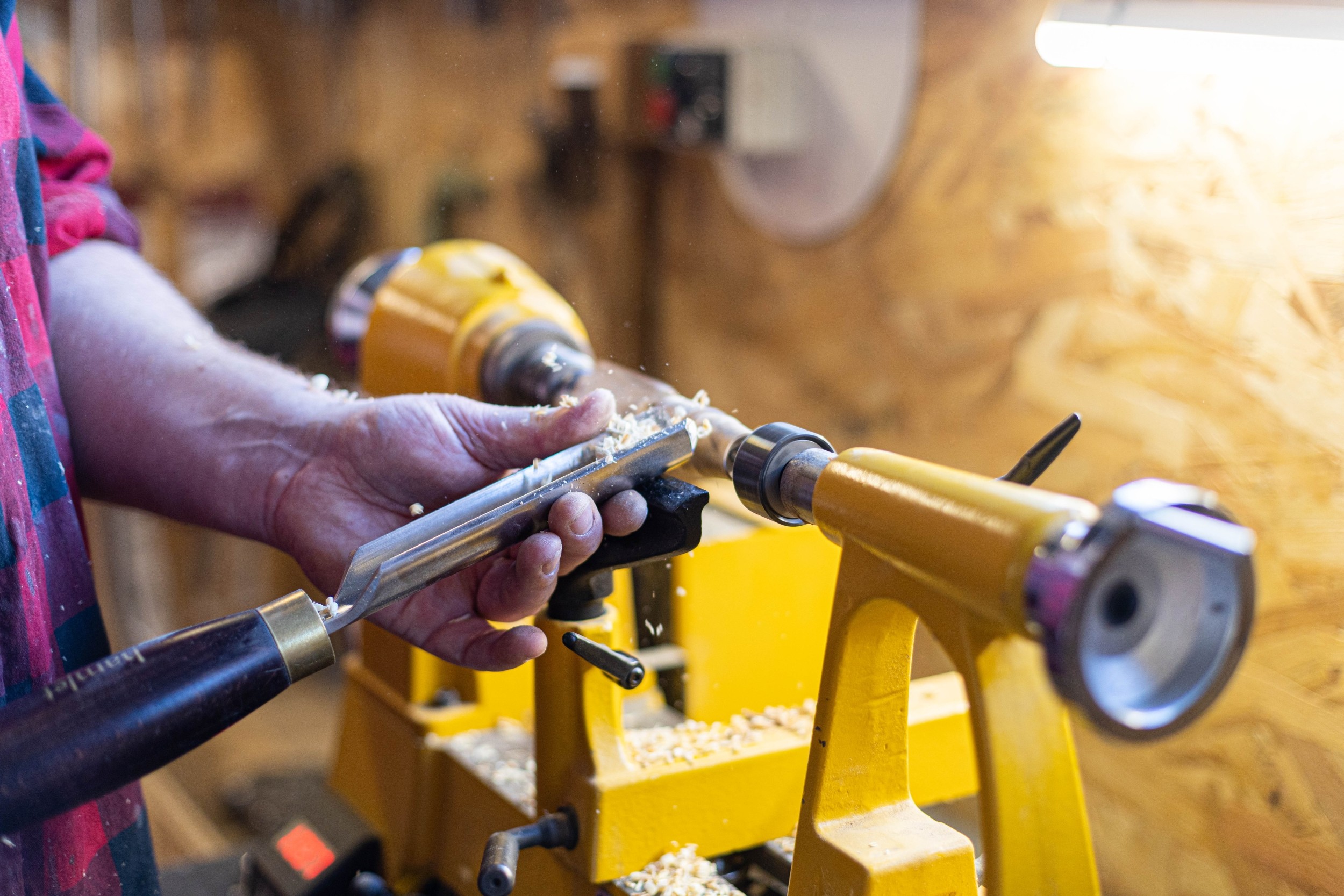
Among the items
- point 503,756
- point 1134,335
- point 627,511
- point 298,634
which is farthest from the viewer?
point 1134,335

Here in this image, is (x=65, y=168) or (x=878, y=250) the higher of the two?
(x=65, y=168)

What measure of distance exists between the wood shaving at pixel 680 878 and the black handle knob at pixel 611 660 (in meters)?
0.14

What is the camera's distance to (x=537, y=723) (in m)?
0.79

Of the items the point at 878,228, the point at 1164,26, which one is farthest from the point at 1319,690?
the point at 878,228

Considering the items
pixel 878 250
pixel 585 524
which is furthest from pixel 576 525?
pixel 878 250

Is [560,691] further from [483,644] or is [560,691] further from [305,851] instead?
[305,851]

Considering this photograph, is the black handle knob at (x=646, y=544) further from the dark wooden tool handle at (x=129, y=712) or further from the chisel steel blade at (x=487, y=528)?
the dark wooden tool handle at (x=129, y=712)

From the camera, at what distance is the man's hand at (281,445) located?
80cm

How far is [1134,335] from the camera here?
55.5 inches

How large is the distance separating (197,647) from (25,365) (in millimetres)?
292

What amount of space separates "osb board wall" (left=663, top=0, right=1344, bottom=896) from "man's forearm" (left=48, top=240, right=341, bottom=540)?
401 millimetres

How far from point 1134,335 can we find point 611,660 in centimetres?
102

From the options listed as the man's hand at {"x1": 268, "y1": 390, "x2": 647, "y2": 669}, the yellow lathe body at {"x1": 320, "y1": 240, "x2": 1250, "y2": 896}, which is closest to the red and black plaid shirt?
the man's hand at {"x1": 268, "y1": 390, "x2": 647, "y2": 669}

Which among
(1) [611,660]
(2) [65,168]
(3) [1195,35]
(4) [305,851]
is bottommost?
(4) [305,851]
